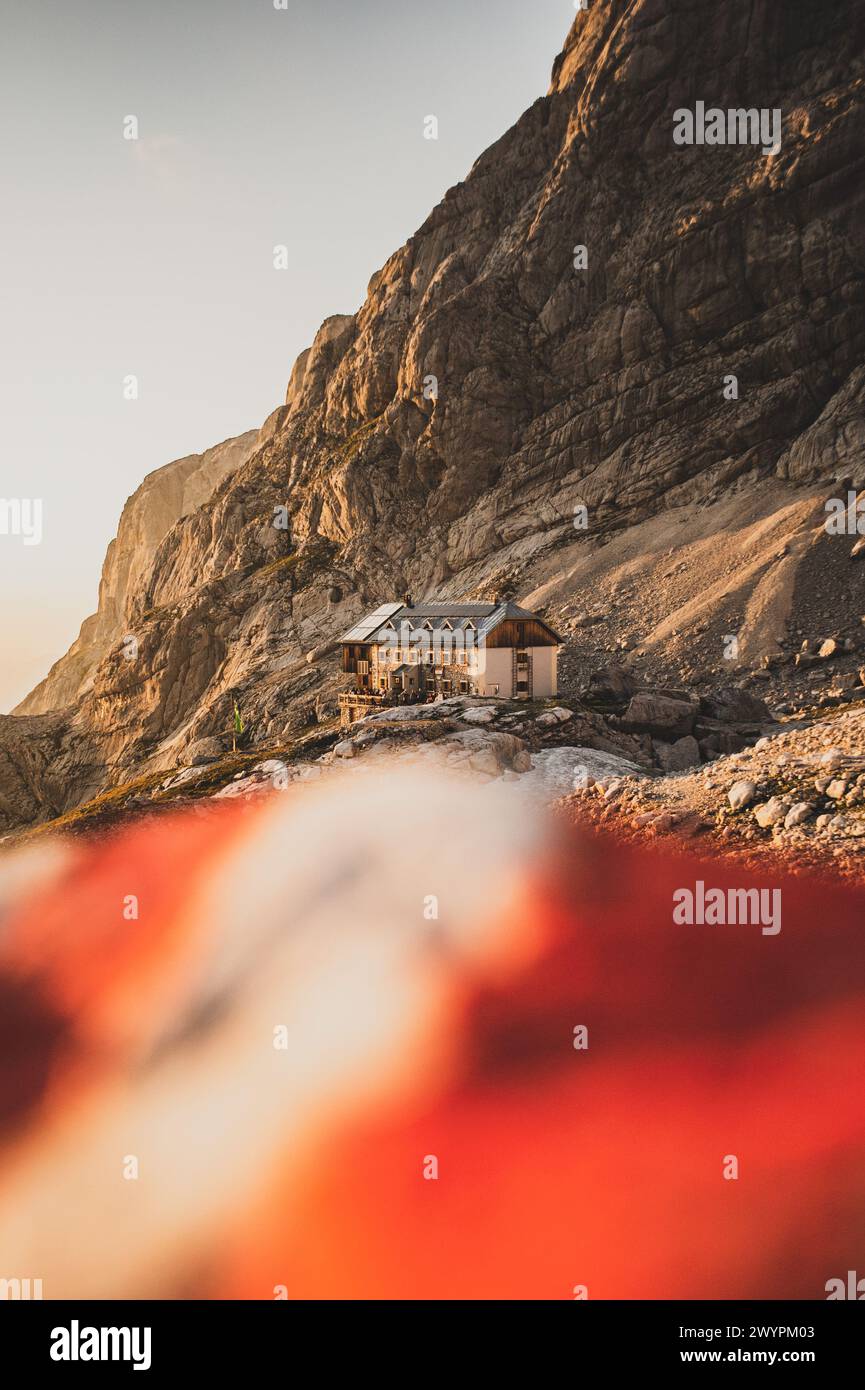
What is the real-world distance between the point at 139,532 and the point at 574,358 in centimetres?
12021

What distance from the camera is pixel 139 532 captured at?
189750mm

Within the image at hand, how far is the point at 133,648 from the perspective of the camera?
375 feet

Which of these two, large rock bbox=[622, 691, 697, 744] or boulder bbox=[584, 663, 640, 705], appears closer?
large rock bbox=[622, 691, 697, 744]

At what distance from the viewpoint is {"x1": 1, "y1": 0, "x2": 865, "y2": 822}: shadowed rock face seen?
88062 millimetres

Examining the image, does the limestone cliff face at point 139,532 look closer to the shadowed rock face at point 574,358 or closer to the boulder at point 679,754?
the shadowed rock face at point 574,358

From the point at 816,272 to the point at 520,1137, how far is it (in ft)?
311

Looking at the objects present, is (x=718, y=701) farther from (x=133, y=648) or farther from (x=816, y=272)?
(x=133, y=648)

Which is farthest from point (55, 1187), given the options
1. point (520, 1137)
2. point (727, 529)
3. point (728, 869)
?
point (727, 529)

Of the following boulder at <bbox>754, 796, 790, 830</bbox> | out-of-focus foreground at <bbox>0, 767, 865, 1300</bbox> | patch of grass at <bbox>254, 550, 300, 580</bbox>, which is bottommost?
Answer: out-of-focus foreground at <bbox>0, 767, 865, 1300</bbox>

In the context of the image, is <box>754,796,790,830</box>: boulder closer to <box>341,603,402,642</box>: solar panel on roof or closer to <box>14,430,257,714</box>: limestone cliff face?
<box>341,603,402,642</box>: solar panel on roof

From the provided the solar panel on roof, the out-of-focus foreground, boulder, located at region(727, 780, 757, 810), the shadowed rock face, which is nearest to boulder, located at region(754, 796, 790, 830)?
boulder, located at region(727, 780, 757, 810)

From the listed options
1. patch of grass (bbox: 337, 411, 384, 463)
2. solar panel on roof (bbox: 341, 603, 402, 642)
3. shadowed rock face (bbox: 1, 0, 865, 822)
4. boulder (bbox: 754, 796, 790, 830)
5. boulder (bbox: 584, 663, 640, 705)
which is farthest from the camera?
patch of grass (bbox: 337, 411, 384, 463)

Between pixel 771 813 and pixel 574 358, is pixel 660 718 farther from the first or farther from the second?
pixel 574 358

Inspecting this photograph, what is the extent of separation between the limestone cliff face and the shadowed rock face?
220 ft
